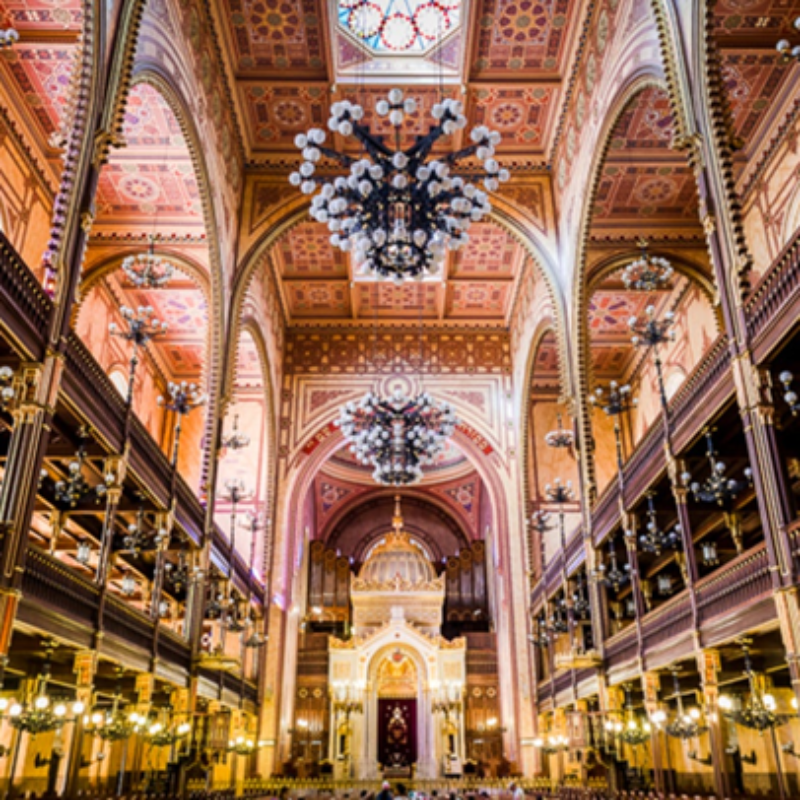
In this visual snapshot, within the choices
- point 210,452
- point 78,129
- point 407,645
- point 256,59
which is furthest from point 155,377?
point 78,129

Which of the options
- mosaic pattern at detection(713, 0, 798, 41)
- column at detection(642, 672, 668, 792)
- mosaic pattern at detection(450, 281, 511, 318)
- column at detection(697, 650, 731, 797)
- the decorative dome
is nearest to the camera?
column at detection(697, 650, 731, 797)

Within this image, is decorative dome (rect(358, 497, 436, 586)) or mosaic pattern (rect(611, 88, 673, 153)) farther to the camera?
decorative dome (rect(358, 497, 436, 586))

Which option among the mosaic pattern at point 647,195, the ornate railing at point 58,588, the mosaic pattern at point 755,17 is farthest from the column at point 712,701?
the mosaic pattern at point 647,195

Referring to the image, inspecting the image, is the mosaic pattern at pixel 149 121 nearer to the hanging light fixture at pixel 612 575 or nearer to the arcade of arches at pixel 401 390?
the arcade of arches at pixel 401 390

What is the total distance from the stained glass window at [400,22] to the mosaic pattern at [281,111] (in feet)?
4.76

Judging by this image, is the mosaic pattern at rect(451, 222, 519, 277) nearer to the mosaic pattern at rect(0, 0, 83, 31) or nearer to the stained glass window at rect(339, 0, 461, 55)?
the stained glass window at rect(339, 0, 461, 55)

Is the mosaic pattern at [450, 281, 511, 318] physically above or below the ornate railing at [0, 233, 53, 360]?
above

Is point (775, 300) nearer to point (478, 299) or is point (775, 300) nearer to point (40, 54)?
point (40, 54)

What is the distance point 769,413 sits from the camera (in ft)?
27.1

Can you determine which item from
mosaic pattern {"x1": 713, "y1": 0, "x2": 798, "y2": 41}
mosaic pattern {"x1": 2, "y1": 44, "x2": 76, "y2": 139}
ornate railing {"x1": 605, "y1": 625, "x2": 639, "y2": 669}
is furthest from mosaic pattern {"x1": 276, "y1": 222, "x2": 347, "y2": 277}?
ornate railing {"x1": 605, "y1": 625, "x2": 639, "y2": 669}

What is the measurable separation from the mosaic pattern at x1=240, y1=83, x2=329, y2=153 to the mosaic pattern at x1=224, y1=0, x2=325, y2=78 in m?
0.46

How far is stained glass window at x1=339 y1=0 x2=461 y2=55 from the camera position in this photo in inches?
626

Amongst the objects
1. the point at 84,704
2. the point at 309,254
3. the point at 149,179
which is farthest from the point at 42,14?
the point at 84,704

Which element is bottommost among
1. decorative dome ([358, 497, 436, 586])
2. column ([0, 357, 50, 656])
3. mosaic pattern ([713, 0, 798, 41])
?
column ([0, 357, 50, 656])
